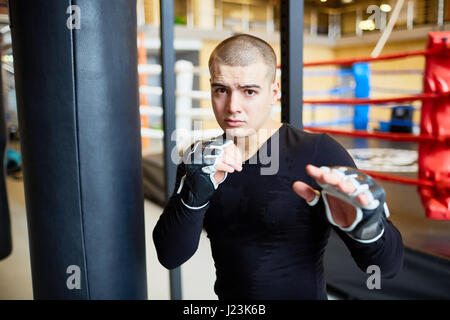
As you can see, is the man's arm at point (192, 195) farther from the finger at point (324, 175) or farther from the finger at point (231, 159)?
the finger at point (324, 175)

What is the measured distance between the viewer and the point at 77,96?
0.83 m

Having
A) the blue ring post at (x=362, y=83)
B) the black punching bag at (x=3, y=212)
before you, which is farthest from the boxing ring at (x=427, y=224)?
the blue ring post at (x=362, y=83)

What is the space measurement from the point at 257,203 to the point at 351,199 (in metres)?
0.21

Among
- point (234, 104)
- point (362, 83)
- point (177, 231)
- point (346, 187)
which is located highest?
point (362, 83)

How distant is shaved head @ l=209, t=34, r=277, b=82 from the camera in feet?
2.02

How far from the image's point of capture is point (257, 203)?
0.69m

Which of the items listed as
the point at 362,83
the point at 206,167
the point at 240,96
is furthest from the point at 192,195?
the point at 362,83

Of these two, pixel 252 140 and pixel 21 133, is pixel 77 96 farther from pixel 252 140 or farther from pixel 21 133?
pixel 252 140

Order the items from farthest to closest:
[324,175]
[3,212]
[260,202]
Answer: [3,212], [260,202], [324,175]

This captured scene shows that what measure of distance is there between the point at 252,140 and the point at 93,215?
0.42 m

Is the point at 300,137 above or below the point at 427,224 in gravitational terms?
above

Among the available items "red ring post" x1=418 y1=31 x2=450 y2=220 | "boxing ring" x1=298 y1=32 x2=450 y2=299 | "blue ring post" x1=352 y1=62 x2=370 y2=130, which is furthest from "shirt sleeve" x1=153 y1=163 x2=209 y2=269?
"blue ring post" x1=352 y1=62 x2=370 y2=130

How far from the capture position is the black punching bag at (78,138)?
82cm

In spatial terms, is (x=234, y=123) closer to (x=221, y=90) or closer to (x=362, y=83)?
(x=221, y=90)
